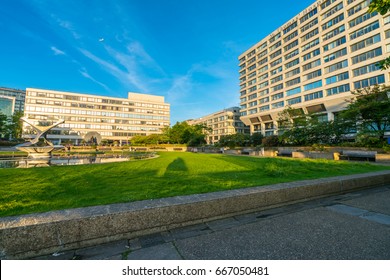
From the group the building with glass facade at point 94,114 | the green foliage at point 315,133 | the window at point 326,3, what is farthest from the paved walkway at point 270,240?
the building with glass facade at point 94,114

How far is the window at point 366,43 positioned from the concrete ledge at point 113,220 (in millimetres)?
52204

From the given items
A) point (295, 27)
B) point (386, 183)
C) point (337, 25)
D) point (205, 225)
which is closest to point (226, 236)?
point (205, 225)

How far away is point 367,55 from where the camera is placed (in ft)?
127

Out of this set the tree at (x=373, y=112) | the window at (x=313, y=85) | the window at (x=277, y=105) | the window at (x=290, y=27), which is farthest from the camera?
the window at (x=277, y=105)

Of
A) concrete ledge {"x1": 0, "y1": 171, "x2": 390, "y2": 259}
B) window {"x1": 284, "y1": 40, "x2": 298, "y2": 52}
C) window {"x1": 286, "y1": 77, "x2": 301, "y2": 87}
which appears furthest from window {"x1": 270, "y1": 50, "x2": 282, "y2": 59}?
concrete ledge {"x1": 0, "y1": 171, "x2": 390, "y2": 259}

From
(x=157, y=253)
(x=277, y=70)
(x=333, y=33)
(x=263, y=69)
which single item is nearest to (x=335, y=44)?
(x=333, y=33)

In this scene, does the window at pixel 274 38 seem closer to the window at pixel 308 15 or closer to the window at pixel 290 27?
the window at pixel 290 27

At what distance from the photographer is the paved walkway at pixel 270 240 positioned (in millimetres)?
2600

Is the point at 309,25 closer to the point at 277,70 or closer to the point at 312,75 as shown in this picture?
the point at 277,70

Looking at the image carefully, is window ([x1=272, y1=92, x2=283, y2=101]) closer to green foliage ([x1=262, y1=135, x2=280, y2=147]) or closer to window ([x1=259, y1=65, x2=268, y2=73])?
window ([x1=259, y1=65, x2=268, y2=73])

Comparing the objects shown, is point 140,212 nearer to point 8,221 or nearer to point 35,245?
point 35,245

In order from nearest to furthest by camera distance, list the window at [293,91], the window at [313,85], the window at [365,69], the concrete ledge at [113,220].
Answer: the concrete ledge at [113,220]
the window at [365,69]
the window at [313,85]
the window at [293,91]

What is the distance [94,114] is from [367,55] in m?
95.6

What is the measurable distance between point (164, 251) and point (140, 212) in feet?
2.64
